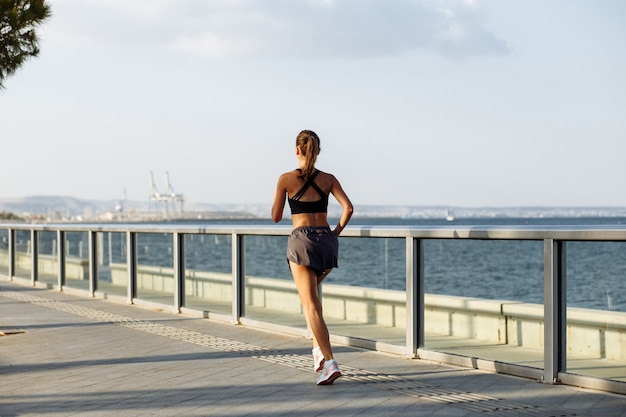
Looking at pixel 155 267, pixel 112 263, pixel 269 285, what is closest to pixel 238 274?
pixel 269 285

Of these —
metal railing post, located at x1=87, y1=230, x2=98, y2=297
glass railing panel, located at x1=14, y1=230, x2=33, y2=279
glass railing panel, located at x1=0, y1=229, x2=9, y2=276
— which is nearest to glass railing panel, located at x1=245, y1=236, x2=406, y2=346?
metal railing post, located at x1=87, y1=230, x2=98, y2=297

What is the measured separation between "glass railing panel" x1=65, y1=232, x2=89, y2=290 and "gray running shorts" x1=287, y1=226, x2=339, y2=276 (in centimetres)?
733

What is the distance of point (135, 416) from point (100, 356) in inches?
93.1

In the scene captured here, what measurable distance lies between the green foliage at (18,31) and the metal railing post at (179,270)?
2621 millimetres

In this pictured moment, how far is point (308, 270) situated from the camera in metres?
6.28

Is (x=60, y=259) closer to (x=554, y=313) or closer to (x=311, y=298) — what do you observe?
(x=311, y=298)

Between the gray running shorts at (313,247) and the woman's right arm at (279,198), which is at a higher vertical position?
the woman's right arm at (279,198)

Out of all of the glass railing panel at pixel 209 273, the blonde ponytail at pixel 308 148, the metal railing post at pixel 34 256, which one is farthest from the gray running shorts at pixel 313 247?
the metal railing post at pixel 34 256

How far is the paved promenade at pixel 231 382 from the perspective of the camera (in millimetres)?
5309

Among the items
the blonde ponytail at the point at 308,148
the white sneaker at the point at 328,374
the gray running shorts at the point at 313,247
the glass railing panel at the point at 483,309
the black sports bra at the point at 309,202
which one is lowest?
the white sneaker at the point at 328,374

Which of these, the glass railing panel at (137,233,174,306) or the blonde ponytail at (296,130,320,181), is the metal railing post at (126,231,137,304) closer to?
the glass railing panel at (137,233,174,306)

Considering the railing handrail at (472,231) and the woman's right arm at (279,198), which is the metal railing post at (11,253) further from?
the woman's right arm at (279,198)

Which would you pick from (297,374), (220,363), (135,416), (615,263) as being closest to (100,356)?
(220,363)

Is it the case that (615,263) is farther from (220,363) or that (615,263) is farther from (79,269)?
(79,269)
